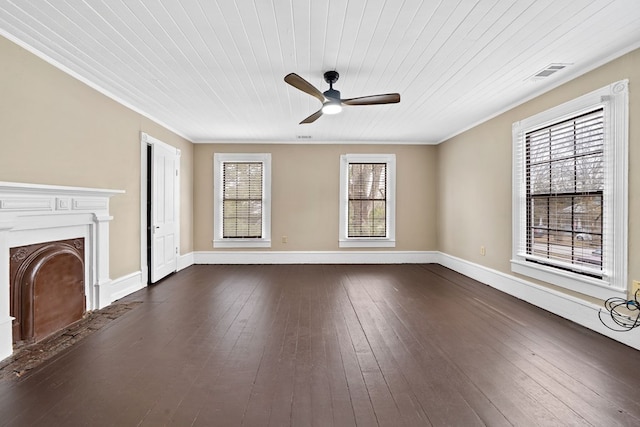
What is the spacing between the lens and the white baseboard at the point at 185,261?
556cm

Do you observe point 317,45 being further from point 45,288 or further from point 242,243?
point 242,243

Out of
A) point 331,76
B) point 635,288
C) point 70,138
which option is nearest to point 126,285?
point 70,138

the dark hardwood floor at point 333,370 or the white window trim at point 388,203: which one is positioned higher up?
the white window trim at point 388,203

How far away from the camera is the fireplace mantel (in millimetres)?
2346

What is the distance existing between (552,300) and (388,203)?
337 cm

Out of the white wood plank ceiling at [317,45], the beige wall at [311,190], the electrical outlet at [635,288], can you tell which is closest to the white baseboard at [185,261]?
the beige wall at [311,190]

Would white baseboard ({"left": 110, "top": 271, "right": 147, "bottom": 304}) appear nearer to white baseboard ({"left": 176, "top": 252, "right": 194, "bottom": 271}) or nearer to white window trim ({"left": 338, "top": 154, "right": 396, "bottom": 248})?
white baseboard ({"left": 176, "top": 252, "right": 194, "bottom": 271})

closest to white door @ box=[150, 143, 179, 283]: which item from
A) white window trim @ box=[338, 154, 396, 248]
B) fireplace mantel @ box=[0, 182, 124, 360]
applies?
fireplace mantel @ box=[0, 182, 124, 360]

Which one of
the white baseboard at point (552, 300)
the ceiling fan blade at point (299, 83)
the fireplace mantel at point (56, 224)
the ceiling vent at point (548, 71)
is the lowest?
the white baseboard at point (552, 300)

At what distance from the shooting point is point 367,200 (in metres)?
6.36

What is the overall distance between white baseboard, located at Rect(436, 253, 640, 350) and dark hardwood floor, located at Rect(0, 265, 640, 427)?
0.10m

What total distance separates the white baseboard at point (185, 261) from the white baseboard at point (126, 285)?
1134 mm

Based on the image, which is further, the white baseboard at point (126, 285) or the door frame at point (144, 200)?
the door frame at point (144, 200)

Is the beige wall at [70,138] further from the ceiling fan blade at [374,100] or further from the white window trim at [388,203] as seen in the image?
the white window trim at [388,203]
